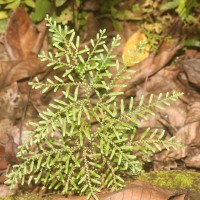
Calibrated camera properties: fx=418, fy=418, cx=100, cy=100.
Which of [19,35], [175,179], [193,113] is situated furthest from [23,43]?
[175,179]

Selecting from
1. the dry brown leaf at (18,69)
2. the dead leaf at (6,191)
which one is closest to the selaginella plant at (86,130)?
the dead leaf at (6,191)

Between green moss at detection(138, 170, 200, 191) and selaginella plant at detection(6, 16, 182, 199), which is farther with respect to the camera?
green moss at detection(138, 170, 200, 191)

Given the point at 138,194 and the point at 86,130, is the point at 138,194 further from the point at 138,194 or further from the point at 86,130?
the point at 86,130

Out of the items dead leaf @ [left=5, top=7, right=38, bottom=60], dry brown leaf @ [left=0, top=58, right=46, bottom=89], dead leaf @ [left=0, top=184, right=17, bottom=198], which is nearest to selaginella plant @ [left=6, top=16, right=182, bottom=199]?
dead leaf @ [left=0, top=184, right=17, bottom=198]

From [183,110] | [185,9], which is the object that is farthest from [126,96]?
[185,9]

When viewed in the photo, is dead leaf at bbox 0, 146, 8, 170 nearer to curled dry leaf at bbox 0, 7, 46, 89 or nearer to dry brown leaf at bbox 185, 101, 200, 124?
curled dry leaf at bbox 0, 7, 46, 89

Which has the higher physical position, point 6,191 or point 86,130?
point 86,130

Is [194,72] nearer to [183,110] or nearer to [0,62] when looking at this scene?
[183,110]

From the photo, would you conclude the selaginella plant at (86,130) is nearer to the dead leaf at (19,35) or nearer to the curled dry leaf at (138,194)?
the curled dry leaf at (138,194)
